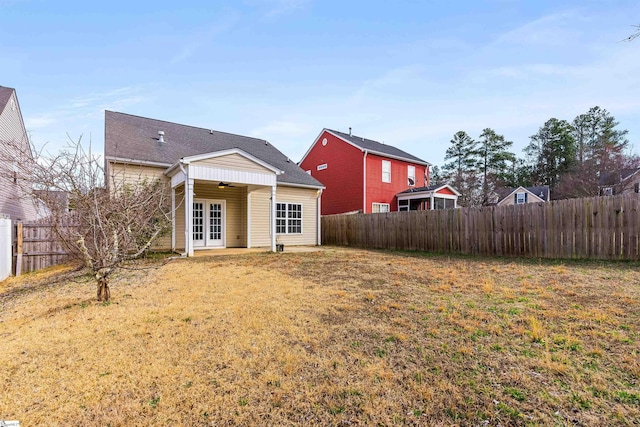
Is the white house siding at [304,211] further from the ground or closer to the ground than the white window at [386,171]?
closer to the ground

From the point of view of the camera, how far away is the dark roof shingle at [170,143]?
11430 millimetres

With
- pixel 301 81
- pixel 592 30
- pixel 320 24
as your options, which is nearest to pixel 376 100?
pixel 301 81

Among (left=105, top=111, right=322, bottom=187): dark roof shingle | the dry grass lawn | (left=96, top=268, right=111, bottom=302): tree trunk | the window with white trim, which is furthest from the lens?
the window with white trim

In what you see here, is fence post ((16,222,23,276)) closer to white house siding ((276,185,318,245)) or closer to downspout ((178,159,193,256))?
downspout ((178,159,193,256))

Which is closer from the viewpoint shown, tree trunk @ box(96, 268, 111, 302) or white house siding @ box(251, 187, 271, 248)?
tree trunk @ box(96, 268, 111, 302)

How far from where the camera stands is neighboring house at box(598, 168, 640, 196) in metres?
25.6

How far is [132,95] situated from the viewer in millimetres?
12844

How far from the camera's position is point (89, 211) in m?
5.14

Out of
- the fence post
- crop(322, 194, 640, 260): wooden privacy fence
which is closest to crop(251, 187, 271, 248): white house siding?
crop(322, 194, 640, 260): wooden privacy fence

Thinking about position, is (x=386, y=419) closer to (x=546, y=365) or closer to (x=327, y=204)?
(x=546, y=365)

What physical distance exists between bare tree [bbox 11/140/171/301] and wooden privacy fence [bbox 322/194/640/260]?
31.9 ft

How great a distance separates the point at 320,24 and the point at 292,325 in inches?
396

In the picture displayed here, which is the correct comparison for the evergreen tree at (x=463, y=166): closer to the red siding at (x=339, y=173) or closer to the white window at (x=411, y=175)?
the white window at (x=411, y=175)

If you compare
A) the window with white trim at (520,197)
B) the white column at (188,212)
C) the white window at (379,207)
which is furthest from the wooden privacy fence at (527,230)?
the window with white trim at (520,197)
